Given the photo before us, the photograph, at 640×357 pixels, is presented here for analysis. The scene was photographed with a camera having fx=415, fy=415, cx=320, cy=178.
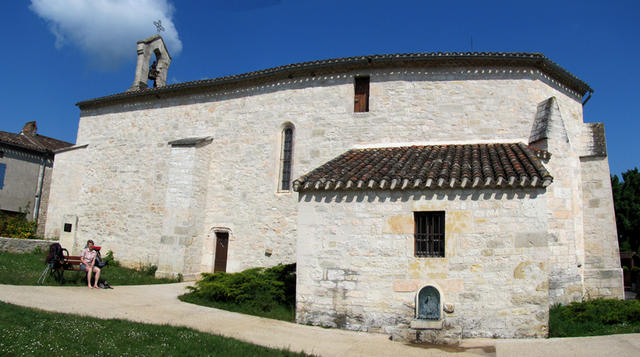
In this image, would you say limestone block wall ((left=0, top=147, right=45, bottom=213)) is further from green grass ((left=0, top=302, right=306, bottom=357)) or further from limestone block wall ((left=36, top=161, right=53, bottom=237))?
green grass ((left=0, top=302, right=306, bottom=357))

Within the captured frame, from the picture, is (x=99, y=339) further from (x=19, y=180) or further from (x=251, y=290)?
(x=19, y=180)

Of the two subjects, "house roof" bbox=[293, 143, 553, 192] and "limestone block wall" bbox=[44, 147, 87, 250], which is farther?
"limestone block wall" bbox=[44, 147, 87, 250]

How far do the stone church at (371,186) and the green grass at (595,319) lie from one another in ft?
3.11

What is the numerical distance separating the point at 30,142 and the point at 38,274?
1660cm

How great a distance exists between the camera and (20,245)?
17.5m

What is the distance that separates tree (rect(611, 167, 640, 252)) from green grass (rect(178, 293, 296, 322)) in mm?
25328

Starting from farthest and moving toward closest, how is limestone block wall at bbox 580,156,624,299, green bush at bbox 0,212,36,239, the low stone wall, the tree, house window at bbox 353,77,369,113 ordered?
the tree → green bush at bbox 0,212,36,239 → the low stone wall → house window at bbox 353,77,369,113 → limestone block wall at bbox 580,156,624,299

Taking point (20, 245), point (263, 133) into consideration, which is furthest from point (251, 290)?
point (20, 245)

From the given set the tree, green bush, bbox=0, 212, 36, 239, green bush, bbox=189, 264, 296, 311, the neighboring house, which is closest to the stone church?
green bush, bbox=189, 264, 296, 311

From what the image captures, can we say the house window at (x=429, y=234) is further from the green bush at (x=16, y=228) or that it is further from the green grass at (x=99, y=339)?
the green bush at (x=16, y=228)

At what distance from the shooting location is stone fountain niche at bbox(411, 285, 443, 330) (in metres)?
8.35

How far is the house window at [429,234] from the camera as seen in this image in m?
8.94

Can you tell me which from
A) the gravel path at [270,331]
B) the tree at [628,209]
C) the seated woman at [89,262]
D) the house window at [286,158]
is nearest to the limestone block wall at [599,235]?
the gravel path at [270,331]

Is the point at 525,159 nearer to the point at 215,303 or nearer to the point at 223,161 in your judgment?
Answer: the point at 215,303
